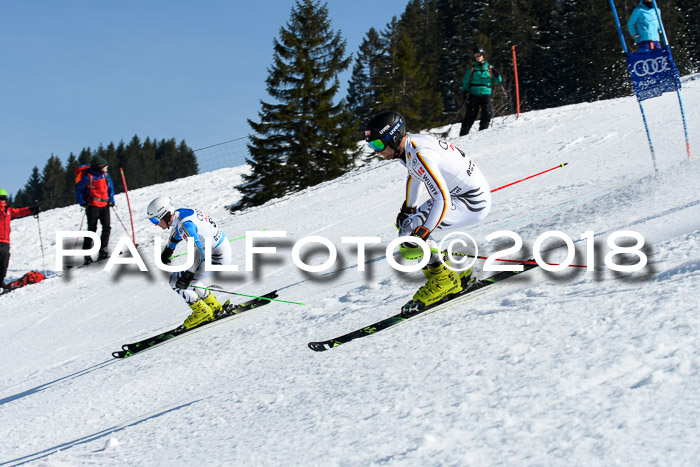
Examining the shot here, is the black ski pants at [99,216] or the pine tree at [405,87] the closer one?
the black ski pants at [99,216]

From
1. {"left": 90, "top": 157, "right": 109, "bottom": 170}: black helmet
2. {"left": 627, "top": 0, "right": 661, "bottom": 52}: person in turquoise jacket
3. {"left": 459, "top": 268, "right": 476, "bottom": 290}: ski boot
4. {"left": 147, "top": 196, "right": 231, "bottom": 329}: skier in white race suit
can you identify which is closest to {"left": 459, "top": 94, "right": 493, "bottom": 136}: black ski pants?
{"left": 627, "top": 0, "right": 661, "bottom": 52}: person in turquoise jacket

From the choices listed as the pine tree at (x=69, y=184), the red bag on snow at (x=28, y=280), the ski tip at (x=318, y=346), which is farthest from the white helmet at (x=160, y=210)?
the pine tree at (x=69, y=184)

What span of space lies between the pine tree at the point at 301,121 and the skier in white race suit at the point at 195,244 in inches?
693

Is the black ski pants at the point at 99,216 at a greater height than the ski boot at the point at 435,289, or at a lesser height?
greater

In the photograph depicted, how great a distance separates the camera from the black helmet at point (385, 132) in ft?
14.3

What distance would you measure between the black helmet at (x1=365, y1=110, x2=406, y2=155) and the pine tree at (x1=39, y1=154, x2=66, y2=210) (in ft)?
314

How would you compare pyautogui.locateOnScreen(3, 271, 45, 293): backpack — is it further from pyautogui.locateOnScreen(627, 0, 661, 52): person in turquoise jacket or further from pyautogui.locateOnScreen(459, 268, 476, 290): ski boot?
pyautogui.locateOnScreen(627, 0, 661, 52): person in turquoise jacket

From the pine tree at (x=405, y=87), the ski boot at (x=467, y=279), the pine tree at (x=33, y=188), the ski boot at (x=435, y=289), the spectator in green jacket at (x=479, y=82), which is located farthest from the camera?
the pine tree at (x=33, y=188)

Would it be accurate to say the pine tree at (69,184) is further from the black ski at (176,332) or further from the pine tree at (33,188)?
Result: the black ski at (176,332)

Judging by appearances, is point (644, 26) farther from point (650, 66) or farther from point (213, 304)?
point (213, 304)

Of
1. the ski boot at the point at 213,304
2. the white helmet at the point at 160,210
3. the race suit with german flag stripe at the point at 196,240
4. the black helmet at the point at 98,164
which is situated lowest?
the ski boot at the point at 213,304

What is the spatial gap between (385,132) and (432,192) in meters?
0.56

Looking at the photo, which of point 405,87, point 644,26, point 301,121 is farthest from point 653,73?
point 405,87

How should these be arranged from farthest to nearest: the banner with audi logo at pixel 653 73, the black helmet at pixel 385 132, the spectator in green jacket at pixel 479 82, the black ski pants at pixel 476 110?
A: the black ski pants at pixel 476 110, the spectator in green jacket at pixel 479 82, the banner with audi logo at pixel 653 73, the black helmet at pixel 385 132
